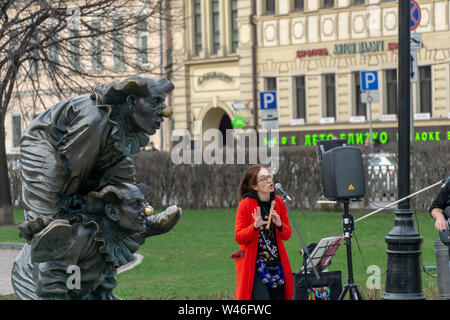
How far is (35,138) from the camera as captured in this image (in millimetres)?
5480

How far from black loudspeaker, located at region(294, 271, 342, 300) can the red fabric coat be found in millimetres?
718

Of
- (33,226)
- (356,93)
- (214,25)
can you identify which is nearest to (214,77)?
(214,25)

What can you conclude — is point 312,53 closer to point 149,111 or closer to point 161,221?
point 161,221

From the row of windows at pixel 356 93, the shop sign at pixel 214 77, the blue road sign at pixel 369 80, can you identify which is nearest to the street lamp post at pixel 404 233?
the blue road sign at pixel 369 80

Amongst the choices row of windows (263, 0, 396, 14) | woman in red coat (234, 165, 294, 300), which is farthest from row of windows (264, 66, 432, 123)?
woman in red coat (234, 165, 294, 300)

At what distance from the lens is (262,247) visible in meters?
8.08

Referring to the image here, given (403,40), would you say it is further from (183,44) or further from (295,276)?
(183,44)

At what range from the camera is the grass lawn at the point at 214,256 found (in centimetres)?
1110

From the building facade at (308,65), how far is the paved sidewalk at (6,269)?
24042 millimetres

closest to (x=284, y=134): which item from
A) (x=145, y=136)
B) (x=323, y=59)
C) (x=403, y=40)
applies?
(x=323, y=59)

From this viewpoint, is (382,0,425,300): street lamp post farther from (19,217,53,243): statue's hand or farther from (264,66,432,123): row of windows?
(264,66,432,123): row of windows

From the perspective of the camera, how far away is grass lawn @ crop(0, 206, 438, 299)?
36.4ft

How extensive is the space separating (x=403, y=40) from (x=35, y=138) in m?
5.49

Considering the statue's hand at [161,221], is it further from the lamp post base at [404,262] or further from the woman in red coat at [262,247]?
the lamp post base at [404,262]
